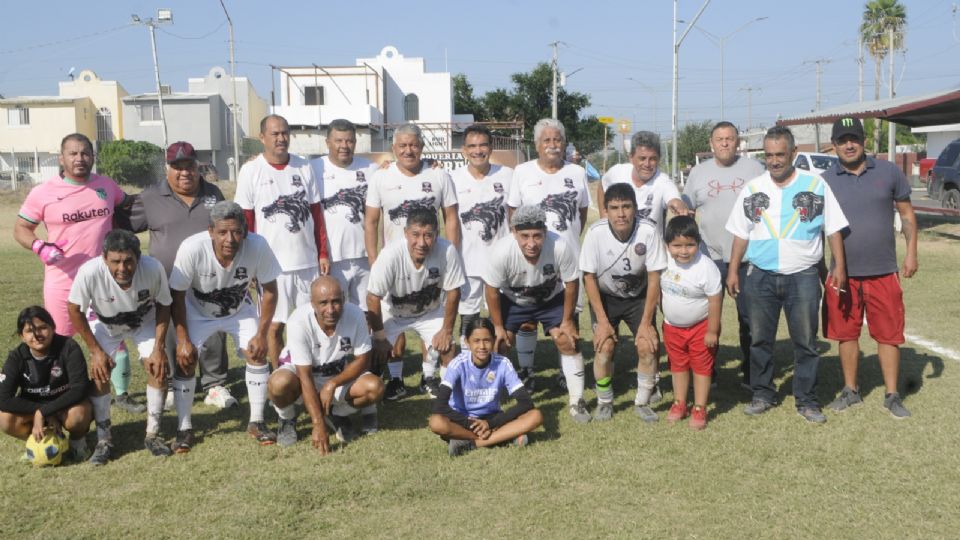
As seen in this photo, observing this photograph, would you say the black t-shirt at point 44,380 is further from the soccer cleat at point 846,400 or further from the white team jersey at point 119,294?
the soccer cleat at point 846,400

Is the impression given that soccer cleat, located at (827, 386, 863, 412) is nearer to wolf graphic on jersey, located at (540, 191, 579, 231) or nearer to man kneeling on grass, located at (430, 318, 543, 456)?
man kneeling on grass, located at (430, 318, 543, 456)

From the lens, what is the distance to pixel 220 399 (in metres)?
6.70

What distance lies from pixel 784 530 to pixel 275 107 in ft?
172

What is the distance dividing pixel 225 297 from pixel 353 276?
1.26m

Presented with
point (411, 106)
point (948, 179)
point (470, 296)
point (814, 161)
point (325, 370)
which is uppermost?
point (411, 106)

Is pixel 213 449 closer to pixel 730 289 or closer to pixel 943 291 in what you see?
pixel 730 289

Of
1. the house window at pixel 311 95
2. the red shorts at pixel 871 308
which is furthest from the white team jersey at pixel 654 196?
the house window at pixel 311 95

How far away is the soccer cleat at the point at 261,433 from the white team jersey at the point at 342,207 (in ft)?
5.44

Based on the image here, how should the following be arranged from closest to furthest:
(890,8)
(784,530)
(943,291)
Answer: (784,530)
(943,291)
(890,8)

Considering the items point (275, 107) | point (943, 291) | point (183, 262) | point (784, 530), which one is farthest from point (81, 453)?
point (275, 107)

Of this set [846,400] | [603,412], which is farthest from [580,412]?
[846,400]

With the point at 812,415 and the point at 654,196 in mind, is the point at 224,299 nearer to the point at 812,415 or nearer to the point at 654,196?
the point at 654,196

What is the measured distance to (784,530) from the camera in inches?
168

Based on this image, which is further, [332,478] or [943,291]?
[943,291]
